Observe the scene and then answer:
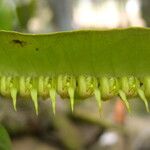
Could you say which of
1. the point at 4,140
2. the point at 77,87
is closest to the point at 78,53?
the point at 77,87

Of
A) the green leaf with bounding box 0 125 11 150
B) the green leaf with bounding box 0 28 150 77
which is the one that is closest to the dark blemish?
the green leaf with bounding box 0 28 150 77

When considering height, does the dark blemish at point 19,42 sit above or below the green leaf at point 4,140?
above

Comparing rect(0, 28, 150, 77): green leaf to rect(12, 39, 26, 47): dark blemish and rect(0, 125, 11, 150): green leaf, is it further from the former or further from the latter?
rect(0, 125, 11, 150): green leaf

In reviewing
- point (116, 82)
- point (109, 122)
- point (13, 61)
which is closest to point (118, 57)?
point (116, 82)

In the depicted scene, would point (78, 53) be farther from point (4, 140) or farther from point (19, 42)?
point (4, 140)

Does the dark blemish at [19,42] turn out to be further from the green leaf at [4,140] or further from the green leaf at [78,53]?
the green leaf at [4,140]

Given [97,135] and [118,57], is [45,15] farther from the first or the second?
[118,57]

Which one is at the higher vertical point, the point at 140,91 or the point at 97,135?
the point at 97,135

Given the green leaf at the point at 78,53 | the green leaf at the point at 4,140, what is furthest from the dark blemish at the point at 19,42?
the green leaf at the point at 4,140
